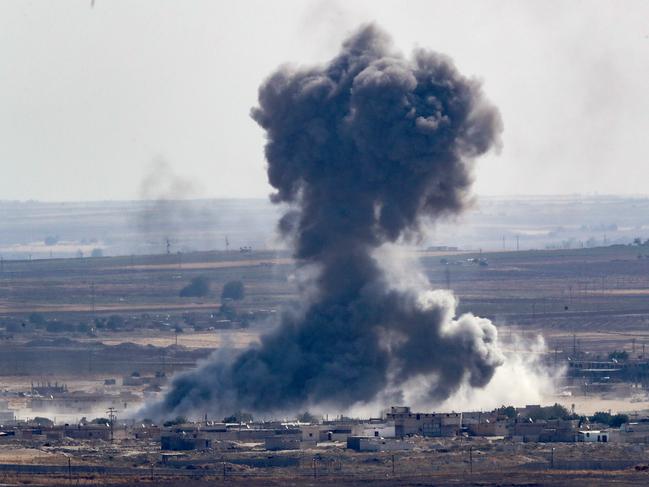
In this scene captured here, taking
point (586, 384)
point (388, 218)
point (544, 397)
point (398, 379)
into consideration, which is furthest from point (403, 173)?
point (586, 384)

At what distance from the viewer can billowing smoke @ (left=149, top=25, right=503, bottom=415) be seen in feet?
403

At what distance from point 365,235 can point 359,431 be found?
14.3m

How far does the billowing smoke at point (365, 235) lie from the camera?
122875mm

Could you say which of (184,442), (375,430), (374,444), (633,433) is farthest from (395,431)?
(633,433)

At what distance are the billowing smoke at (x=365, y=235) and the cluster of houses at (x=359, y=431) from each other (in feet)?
12.9

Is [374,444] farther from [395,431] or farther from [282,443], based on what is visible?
[395,431]

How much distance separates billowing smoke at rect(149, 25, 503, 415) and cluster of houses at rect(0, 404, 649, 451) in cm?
393

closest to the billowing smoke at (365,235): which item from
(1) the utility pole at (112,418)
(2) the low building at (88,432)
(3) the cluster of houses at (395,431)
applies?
(1) the utility pole at (112,418)

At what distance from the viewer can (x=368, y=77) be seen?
12450 cm

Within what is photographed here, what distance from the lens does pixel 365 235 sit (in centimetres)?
12531

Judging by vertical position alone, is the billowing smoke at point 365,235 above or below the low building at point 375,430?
above

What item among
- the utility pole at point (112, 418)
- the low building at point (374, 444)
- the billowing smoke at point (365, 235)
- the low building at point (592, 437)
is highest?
the billowing smoke at point (365, 235)

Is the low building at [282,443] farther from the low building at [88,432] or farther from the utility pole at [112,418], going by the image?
the low building at [88,432]

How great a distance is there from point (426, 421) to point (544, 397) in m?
19.7
